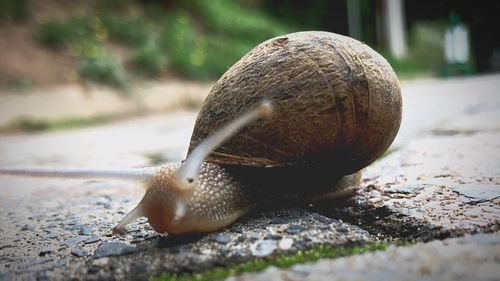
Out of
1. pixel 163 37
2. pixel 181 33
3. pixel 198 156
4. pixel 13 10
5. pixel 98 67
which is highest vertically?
pixel 13 10

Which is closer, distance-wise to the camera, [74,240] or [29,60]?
[74,240]

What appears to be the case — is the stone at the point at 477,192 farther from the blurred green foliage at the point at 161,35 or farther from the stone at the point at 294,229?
the blurred green foliage at the point at 161,35

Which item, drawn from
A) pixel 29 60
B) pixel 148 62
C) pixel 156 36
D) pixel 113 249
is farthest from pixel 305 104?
pixel 156 36

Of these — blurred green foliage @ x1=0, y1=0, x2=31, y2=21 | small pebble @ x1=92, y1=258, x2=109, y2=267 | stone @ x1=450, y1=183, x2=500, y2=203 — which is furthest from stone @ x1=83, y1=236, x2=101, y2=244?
blurred green foliage @ x1=0, y1=0, x2=31, y2=21

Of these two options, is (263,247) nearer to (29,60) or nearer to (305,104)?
(305,104)

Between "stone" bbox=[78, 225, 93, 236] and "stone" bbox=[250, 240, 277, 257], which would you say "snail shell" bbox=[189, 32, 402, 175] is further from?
"stone" bbox=[78, 225, 93, 236]

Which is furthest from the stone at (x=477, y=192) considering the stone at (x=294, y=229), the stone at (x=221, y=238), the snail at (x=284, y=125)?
the stone at (x=221, y=238)
